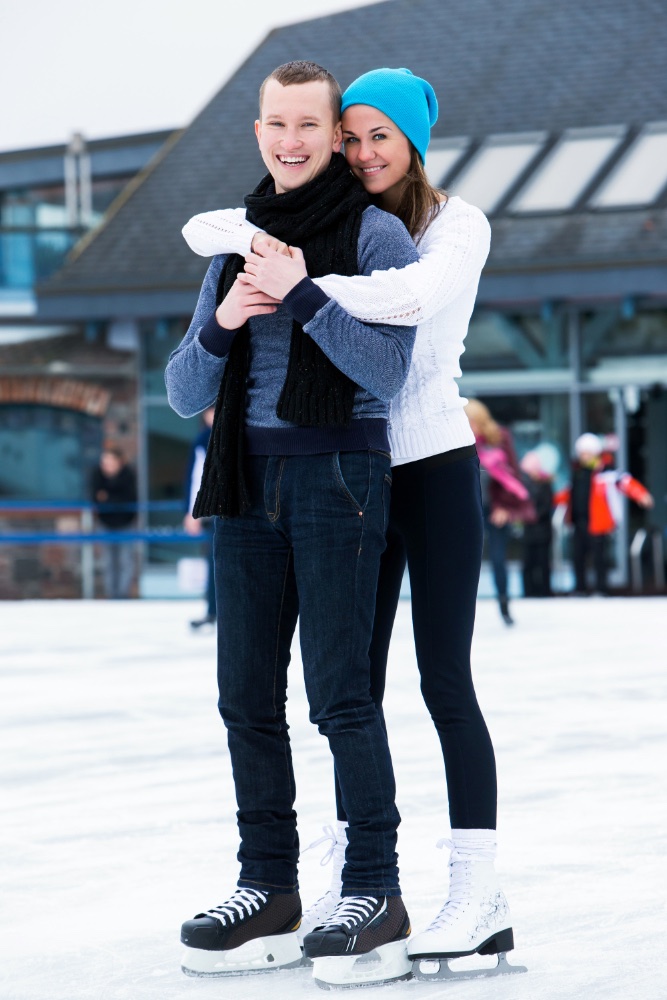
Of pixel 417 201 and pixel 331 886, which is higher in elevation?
pixel 417 201

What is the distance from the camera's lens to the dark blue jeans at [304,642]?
2.43 metres

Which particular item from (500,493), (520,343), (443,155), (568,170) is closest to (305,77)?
(500,493)

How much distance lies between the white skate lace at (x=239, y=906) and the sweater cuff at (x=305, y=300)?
0.96m

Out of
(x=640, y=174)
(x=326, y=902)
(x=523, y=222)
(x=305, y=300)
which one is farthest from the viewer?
(x=523, y=222)

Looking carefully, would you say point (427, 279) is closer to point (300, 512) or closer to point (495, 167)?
point (300, 512)

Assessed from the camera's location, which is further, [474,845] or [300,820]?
[300,820]

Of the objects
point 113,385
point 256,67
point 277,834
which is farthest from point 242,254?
point 256,67

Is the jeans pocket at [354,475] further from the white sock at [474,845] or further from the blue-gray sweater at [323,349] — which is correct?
the white sock at [474,845]

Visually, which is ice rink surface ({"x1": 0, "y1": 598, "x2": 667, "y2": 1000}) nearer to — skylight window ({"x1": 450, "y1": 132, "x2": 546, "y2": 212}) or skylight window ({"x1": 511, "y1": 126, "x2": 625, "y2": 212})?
skylight window ({"x1": 511, "y1": 126, "x2": 625, "y2": 212})

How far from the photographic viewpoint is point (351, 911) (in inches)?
95.6

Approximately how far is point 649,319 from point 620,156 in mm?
1595

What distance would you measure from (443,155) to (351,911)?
12.8 metres

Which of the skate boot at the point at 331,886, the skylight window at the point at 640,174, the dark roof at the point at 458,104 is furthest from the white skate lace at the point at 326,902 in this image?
the skylight window at the point at 640,174

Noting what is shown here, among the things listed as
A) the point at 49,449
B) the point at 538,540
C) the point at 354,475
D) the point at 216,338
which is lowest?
the point at 538,540
